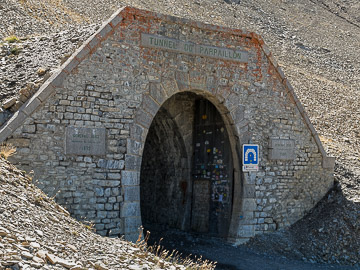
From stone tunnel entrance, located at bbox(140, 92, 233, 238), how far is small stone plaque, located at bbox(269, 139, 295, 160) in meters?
1.16

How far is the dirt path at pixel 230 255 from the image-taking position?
1083 cm

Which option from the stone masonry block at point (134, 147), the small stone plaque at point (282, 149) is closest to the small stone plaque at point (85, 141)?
the stone masonry block at point (134, 147)

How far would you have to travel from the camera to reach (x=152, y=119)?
11102 millimetres

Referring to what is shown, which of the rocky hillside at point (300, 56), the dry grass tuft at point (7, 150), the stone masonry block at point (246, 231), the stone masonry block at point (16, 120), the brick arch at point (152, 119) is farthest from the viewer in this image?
the stone masonry block at point (246, 231)

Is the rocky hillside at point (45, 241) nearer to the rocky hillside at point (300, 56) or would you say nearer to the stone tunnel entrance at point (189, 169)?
the rocky hillside at point (300, 56)

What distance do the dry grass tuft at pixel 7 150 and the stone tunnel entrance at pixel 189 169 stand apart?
5424 mm

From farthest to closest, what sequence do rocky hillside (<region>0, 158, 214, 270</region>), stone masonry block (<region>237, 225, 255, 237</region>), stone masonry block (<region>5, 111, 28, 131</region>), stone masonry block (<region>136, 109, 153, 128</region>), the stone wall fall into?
stone masonry block (<region>237, 225, 255, 237</region>) < stone masonry block (<region>136, 109, 153, 128</region>) < the stone wall < stone masonry block (<region>5, 111, 28, 131</region>) < rocky hillside (<region>0, 158, 214, 270</region>)

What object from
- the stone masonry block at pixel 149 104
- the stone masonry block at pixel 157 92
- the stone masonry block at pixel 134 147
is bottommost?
the stone masonry block at pixel 134 147

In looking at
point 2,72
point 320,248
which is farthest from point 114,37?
point 320,248

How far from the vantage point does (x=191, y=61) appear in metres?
11.8

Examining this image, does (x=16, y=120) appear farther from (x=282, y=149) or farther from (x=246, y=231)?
(x=282, y=149)

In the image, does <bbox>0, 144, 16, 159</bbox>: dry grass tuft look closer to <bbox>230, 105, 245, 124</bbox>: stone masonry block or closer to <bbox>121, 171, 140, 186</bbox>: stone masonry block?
<bbox>121, 171, 140, 186</bbox>: stone masonry block

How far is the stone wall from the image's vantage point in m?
9.96

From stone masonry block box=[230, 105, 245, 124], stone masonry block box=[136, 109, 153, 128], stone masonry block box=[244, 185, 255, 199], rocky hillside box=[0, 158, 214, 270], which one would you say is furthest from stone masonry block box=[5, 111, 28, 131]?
stone masonry block box=[244, 185, 255, 199]
